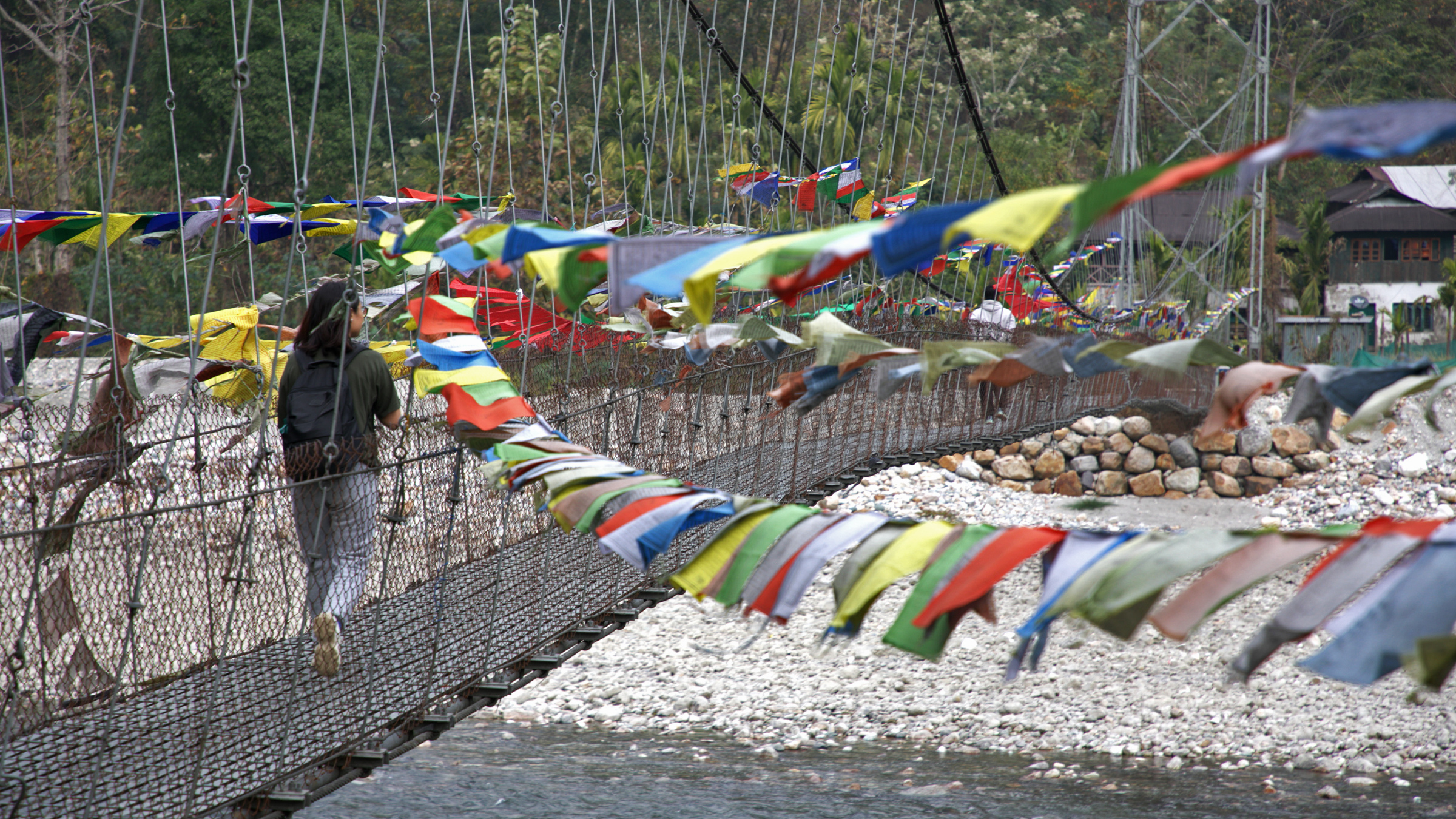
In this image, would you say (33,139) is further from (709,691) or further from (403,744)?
(403,744)

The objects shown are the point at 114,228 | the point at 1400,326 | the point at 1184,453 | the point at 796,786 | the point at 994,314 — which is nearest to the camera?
the point at 114,228

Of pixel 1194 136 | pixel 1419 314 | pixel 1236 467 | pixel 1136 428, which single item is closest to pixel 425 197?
pixel 1194 136

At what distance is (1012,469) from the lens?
1334 cm

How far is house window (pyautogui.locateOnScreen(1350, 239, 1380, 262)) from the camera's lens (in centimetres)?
2123

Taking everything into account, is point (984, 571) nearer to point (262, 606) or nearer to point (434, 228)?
point (434, 228)

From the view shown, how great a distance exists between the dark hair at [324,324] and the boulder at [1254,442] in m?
12.2

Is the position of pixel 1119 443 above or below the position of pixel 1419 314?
below

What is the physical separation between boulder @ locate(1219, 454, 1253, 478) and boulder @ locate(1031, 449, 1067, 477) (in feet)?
5.38

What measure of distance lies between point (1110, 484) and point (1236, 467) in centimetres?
138

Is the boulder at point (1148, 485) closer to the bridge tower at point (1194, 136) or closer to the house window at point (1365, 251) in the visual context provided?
the bridge tower at point (1194, 136)

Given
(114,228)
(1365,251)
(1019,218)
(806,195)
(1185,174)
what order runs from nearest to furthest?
(1185,174) < (1019,218) < (114,228) < (806,195) < (1365,251)

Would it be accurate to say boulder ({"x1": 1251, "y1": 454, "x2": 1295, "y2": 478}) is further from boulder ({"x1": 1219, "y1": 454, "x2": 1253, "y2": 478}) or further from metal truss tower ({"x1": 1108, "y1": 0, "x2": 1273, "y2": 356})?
metal truss tower ({"x1": 1108, "y1": 0, "x2": 1273, "y2": 356})

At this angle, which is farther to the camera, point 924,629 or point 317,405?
point 317,405

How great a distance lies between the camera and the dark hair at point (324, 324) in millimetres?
2934
